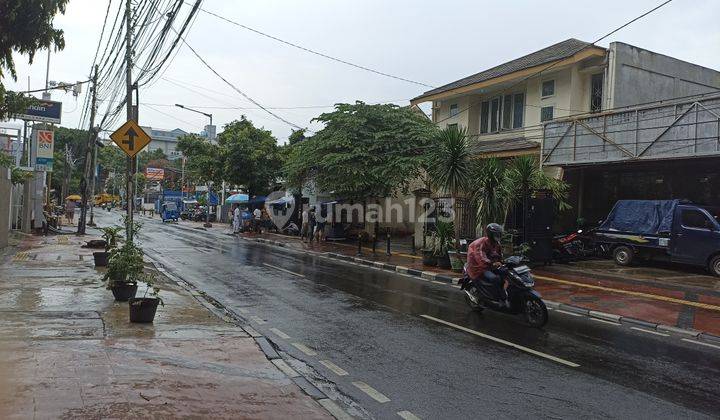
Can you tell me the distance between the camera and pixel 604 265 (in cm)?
1656

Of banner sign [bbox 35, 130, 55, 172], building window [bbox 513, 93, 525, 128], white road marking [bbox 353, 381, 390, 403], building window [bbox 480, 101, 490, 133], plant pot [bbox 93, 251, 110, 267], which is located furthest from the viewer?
banner sign [bbox 35, 130, 55, 172]

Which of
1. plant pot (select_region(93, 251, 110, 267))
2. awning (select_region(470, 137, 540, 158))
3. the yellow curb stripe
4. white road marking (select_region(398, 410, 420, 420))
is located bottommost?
white road marking (select_region(398, 410, 420, 420))

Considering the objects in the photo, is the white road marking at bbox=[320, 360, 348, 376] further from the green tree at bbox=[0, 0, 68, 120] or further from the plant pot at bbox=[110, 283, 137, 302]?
the green tree at bbox=[0, 0, 68, 120]

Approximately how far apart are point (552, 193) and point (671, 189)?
4.72 meters

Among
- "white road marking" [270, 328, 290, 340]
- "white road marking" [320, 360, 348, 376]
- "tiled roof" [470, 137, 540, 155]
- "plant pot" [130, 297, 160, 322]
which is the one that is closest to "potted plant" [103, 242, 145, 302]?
"plant pot" [130, 297, 160, 322]

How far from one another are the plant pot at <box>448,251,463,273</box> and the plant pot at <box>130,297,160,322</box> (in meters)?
9.78

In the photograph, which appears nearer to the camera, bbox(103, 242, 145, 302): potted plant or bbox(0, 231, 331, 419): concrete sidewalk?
bbox(0, 231, 331, 419): concrete sidewalk

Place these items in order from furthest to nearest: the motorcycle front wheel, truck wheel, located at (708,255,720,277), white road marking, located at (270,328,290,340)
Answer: truck wheel, located at (708,255,720,277) → the motorcycle front wheel → white road marking, located at (270,328,290,340)

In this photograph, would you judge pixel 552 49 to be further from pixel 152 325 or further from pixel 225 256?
pixel 152 325

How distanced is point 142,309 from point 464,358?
4784 mm

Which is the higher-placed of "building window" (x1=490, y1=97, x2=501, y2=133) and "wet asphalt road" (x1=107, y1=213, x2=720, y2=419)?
"building window" (x1=490, y1=97, x2=501, y2=133)

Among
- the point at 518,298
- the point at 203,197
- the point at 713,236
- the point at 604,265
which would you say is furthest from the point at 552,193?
the point at 203,197

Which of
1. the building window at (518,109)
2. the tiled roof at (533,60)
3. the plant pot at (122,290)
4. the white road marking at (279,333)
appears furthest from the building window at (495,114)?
the plant pot at (122,290)

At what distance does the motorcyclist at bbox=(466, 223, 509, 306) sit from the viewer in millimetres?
9086
